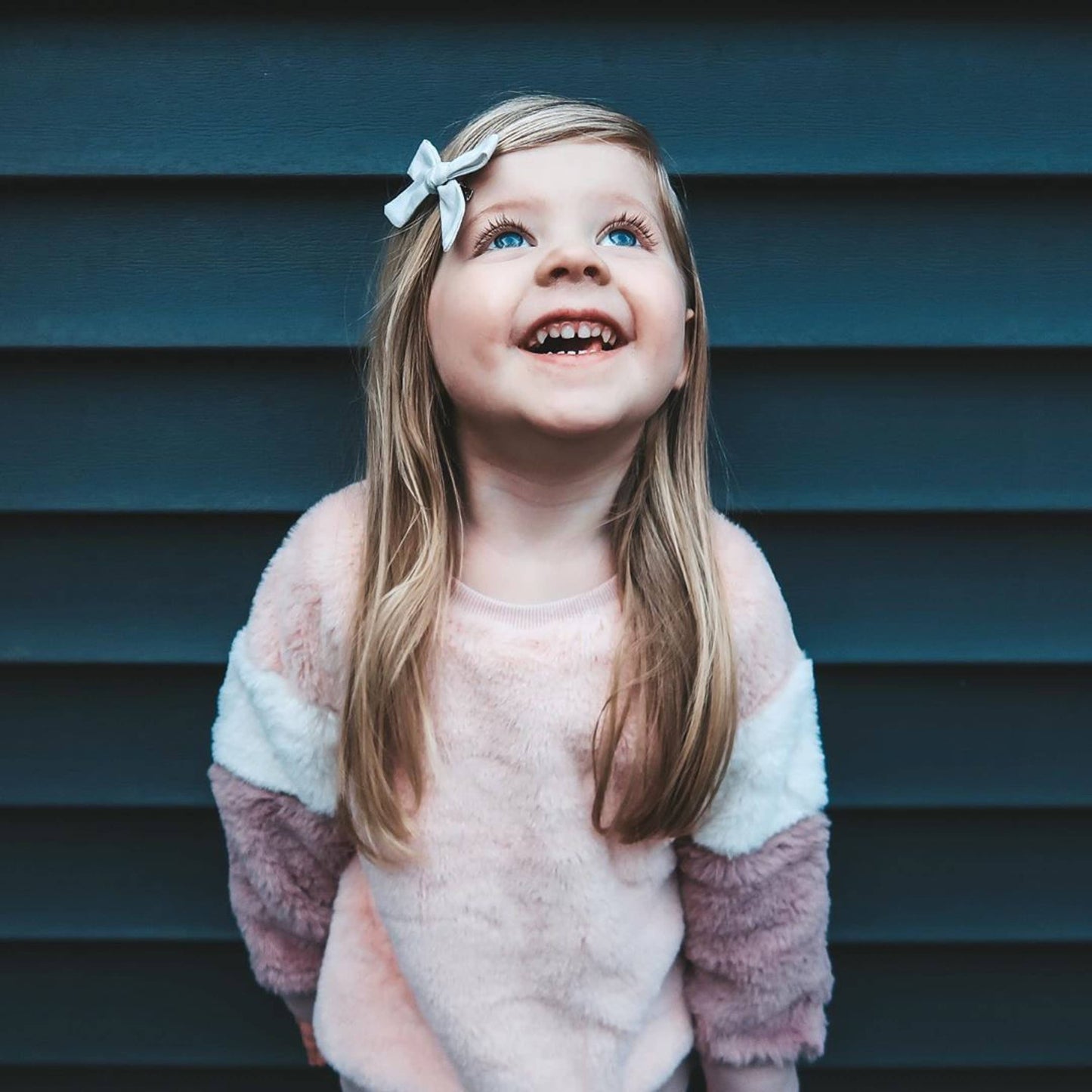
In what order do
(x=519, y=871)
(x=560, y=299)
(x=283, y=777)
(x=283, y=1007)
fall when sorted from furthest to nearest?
1. (x=283, y=1007)
2. (x=283, y=777)
3. (x=519, y=871)
4. (x=560, y=299)

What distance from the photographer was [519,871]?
4.27ft

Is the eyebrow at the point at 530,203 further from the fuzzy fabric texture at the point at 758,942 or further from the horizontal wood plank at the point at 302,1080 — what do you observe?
the horizontal wood plank at the point at 302,1080

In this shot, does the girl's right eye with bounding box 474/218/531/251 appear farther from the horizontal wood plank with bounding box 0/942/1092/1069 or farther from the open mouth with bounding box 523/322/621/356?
the horizontal wood plank with bounding box 0/942/1092/1069

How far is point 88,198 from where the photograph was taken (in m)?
1.60

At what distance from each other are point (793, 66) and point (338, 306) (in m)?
0.72

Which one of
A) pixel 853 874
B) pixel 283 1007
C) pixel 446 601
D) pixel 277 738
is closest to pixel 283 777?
pixel 277 738

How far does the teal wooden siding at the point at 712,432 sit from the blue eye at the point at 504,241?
39cm

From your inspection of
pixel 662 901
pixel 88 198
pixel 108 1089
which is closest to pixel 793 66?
pixel 88 198

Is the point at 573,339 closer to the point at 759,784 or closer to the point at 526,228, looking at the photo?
the point at 526,228

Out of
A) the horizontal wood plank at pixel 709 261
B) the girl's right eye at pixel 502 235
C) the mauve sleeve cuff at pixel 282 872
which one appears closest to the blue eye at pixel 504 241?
the girl's right eye at pixel 502 235

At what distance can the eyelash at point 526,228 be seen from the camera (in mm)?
1257

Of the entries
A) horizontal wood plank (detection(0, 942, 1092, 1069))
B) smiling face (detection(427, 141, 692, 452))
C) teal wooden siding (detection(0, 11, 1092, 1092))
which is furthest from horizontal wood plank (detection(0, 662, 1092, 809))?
smiling face (detection(427, 141, 692, 452))

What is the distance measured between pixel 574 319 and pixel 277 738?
63 cm

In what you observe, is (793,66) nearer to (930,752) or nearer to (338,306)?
(338,306)
